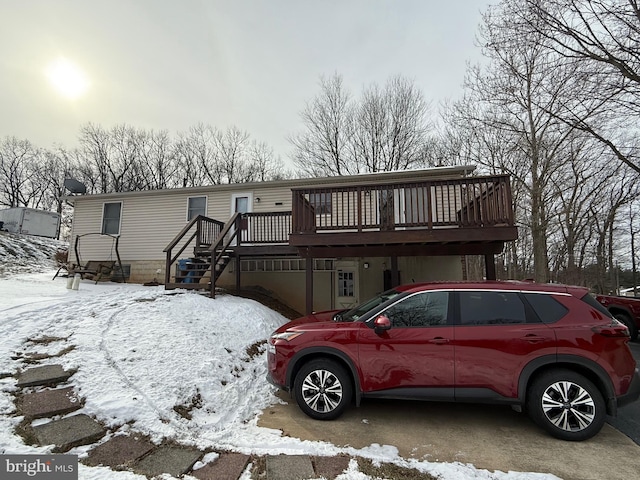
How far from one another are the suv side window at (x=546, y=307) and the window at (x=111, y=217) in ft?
44.5

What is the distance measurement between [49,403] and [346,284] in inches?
337

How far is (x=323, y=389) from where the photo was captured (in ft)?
11.5

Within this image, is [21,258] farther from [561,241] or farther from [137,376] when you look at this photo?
[561,241]

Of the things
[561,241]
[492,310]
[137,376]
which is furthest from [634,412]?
[561,241]

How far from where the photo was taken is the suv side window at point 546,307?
325cm

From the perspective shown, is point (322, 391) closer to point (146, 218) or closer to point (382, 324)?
point (382, 324)

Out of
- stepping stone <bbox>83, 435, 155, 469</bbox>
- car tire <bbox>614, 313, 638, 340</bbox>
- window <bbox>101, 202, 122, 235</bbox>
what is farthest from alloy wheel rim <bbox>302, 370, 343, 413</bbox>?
window <bbox>101, 202, 122, 235</bbox>

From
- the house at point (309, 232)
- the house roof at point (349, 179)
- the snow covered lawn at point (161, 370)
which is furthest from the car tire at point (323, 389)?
the house roof at point (349, 179)

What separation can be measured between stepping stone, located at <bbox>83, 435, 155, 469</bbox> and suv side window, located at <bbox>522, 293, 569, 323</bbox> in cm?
399

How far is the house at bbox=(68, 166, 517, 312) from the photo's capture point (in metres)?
6.66

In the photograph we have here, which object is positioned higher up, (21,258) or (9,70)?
(9,70)

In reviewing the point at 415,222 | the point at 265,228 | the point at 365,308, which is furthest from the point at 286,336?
the point at 265,228

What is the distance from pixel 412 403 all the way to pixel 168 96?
10695 millimetres

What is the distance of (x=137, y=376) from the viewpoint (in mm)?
3699
